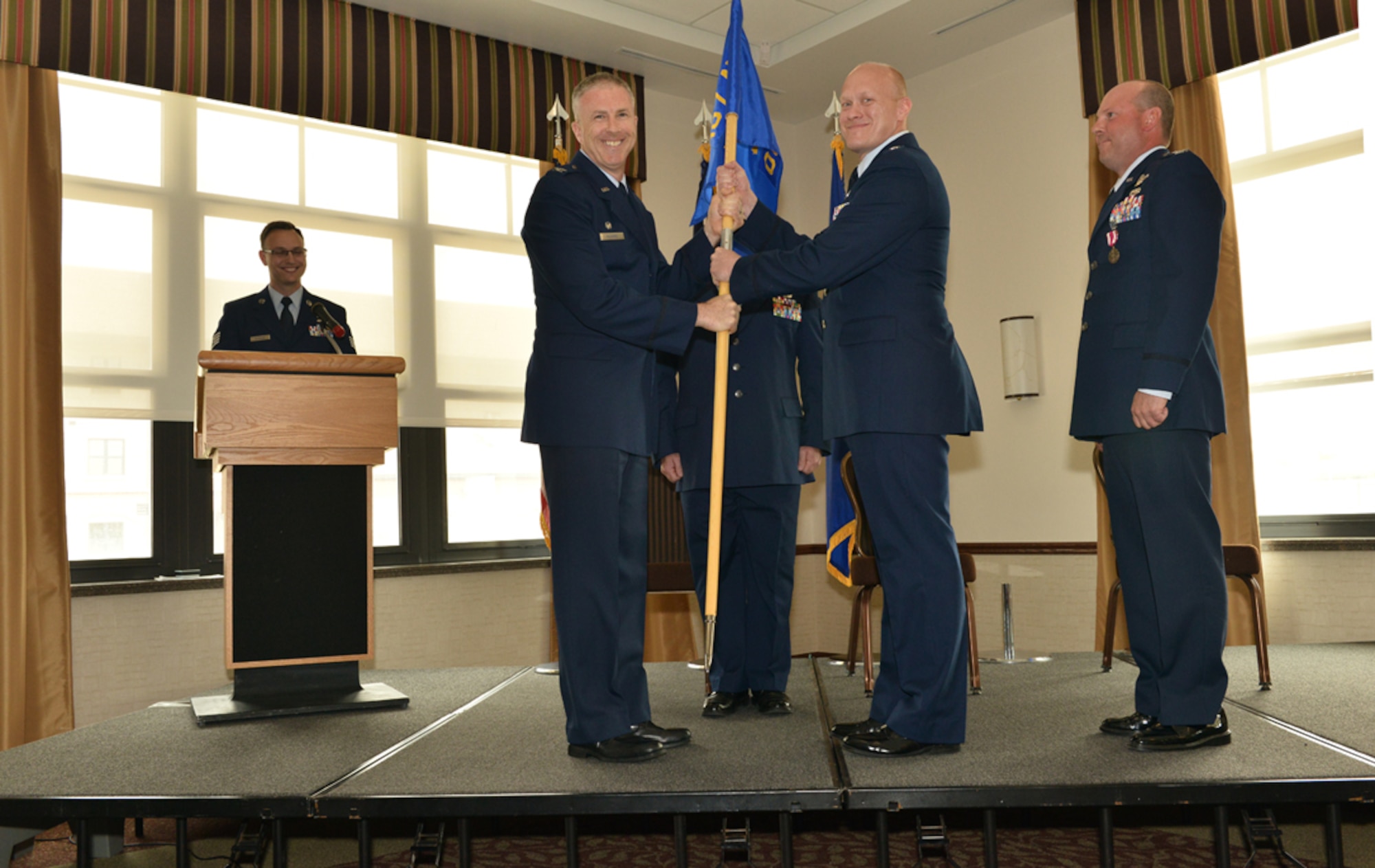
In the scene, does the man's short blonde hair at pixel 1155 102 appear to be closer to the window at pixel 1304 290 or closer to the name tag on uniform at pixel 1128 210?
the name tag on uniform at pixel 1128 210

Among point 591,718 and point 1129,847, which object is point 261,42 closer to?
point 591,718

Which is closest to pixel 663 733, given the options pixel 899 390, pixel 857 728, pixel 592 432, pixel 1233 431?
pixel 857 728

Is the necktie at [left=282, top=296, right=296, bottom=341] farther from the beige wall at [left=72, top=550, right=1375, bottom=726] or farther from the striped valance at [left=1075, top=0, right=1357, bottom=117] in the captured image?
the striped valance at [left=1075, top=0, right=1357, bottom=117]

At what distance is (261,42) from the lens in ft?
15.2

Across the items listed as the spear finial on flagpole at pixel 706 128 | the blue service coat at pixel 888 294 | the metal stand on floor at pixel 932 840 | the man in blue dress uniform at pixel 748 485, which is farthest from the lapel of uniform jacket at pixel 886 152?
the metal stand on floor at pixel 932 840

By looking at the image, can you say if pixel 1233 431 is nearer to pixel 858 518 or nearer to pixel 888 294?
pixel 858 518

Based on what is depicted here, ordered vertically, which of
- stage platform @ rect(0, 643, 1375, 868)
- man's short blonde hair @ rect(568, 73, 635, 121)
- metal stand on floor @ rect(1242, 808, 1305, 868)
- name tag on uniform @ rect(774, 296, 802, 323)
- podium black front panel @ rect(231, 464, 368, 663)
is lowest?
metal stand on floor @ rect(1242, 808, 1305, 868)

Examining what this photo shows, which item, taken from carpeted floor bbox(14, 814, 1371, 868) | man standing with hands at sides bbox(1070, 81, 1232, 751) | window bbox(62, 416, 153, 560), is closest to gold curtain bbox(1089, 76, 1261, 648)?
carpeted floor bbox(14, 814, 1371, 868)

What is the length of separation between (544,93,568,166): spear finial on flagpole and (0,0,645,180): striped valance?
5 cm

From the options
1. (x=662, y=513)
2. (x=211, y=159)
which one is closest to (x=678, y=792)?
(x=662, y=513)

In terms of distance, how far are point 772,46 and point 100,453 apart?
13.1ft

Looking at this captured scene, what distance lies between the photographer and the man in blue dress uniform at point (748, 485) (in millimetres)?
2955

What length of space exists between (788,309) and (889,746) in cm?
137

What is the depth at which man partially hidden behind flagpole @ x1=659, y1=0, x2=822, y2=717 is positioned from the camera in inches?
116
